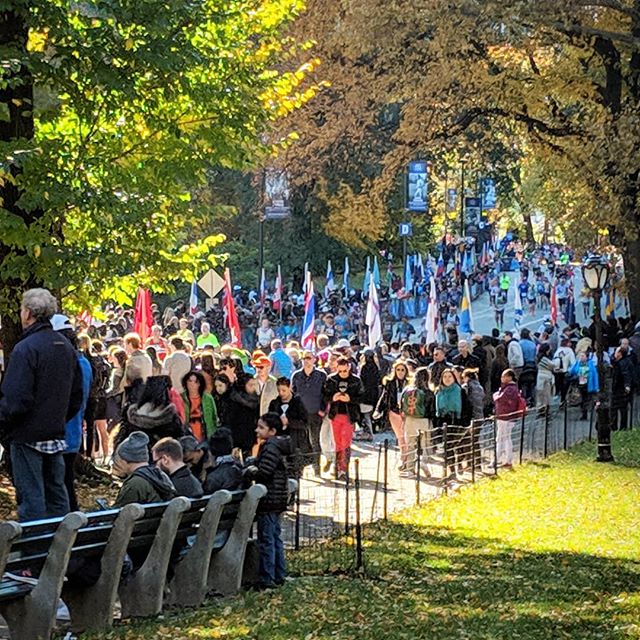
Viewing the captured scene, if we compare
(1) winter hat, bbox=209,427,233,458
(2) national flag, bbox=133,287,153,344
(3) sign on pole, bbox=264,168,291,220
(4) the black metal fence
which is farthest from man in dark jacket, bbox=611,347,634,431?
(1) winter hat, bbox=209,427,233,458

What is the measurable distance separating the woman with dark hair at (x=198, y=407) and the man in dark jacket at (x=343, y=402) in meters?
2.38

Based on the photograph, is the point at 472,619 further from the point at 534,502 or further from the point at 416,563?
the point at 534,502

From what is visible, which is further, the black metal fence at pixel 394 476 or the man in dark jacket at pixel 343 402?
the man in dark jacket at pixel 343 402

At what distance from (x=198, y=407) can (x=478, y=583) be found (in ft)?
20.5

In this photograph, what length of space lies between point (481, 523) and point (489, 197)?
2786 inches

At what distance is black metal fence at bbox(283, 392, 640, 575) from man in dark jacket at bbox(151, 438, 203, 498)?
6.78ft

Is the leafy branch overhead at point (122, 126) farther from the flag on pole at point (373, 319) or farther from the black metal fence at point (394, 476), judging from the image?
the flag on pole at point (373, 319)

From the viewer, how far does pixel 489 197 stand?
8562 cm

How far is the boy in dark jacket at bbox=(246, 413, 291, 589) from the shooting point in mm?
11062

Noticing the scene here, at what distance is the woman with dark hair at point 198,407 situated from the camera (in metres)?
17.3

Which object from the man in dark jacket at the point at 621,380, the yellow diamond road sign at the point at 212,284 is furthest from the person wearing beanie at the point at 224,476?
the yellow diamond road sign at the point at 212,284

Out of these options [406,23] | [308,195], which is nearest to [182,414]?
[406,23]

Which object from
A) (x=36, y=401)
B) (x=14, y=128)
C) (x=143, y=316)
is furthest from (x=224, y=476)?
(x=143, y=316)

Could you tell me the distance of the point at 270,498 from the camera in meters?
11.0
